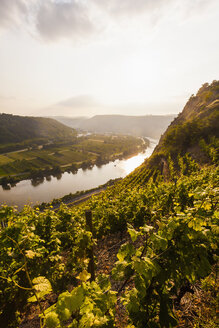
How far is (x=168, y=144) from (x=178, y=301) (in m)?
59.5

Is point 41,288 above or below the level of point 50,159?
above

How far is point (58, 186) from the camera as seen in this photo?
254 ft

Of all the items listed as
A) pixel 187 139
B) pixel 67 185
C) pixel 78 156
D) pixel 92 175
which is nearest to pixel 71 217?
pixel 187 139

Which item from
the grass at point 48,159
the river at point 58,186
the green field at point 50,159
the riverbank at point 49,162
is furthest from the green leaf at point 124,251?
the grass at point 48,159

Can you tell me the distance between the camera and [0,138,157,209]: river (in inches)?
2554

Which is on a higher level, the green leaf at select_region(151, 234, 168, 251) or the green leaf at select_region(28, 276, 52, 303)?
the green leaf at select_region(151, 234, 168, 251)

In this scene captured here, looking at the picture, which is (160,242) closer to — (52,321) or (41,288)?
(52,321)

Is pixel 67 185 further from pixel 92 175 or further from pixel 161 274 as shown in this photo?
pixel 161 274

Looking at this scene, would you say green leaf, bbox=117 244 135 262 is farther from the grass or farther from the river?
the grass

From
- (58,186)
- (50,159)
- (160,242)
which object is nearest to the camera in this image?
(160,242)

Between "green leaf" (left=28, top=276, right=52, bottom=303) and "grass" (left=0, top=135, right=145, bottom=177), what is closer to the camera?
"green leaf" (left=28, top=276, right=52, bottom=303)

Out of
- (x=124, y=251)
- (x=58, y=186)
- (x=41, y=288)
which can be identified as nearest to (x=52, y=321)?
(x=41, y=288)

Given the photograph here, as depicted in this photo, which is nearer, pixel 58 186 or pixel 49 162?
pixel 58 186

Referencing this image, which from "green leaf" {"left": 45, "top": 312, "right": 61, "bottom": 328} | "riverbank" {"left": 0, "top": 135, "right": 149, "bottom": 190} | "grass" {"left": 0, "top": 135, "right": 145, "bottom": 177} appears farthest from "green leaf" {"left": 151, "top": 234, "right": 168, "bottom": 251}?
"grass" {"left": 0, "top": 135, "right": 145, "bottom": 177}
